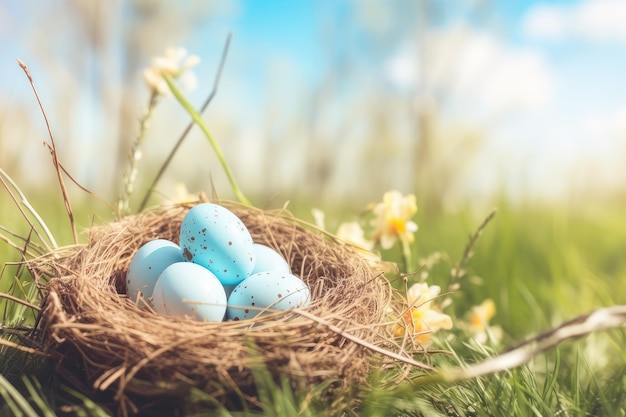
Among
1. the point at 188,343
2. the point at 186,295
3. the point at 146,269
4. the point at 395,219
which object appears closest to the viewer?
the point at 188,343

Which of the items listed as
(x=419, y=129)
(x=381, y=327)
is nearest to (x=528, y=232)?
(x=381, y=327)

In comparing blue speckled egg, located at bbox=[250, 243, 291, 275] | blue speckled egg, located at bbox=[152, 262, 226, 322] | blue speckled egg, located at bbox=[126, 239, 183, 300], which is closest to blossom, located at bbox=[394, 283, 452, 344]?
blue speckled egg, located at bbox=[250, 243, 291, 275]

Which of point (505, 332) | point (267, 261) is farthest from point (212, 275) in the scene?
point (505, 332)

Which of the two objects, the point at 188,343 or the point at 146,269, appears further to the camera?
the point at 146,269

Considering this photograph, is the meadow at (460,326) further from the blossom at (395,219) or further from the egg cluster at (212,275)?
the egg cluster at (212,275)

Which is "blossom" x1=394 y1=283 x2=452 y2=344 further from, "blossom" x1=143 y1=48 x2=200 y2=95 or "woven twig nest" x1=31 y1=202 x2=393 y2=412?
"blossom" x1=143 y1=48 x2=200 y2=95

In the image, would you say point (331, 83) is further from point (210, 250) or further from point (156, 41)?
point (210, 250)

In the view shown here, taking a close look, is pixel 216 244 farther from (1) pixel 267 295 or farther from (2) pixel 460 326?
(2) pixel 460 326
